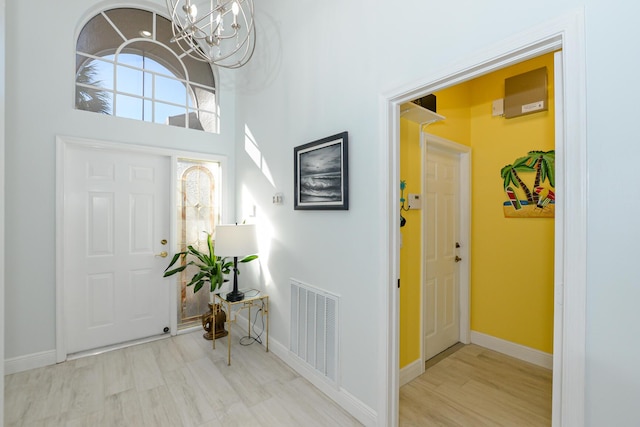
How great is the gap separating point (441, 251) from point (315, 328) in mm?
1473

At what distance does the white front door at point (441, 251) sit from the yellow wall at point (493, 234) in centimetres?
20

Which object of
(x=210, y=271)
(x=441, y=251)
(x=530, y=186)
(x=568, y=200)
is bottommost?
(x=210, y=271)

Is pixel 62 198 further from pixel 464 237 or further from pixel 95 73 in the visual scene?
pixel 464 237

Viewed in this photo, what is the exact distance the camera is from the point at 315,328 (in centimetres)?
230

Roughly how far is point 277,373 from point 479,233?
8.01 feet

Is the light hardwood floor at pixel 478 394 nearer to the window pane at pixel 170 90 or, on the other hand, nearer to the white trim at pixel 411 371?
the white trim at pixel 411 371

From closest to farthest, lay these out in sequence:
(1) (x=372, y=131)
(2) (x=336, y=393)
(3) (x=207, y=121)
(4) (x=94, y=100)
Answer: (1) (x=372, y=131), (2) (x=336, y=393), (4) (x=94, y=100), (3) (x=207, y=121)

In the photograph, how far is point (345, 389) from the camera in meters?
2.02

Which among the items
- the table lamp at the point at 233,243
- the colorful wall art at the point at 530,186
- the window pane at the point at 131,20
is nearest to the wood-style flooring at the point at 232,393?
the table lamp at the point at 233,243

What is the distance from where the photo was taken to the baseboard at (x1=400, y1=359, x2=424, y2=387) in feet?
7.64

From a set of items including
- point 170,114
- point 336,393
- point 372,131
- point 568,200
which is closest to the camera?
point 568,200

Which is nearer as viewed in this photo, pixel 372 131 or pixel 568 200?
pixel 568 200

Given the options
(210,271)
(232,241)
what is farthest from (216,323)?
(232,241)

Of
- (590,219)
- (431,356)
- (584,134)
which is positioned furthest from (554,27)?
(431,356)
